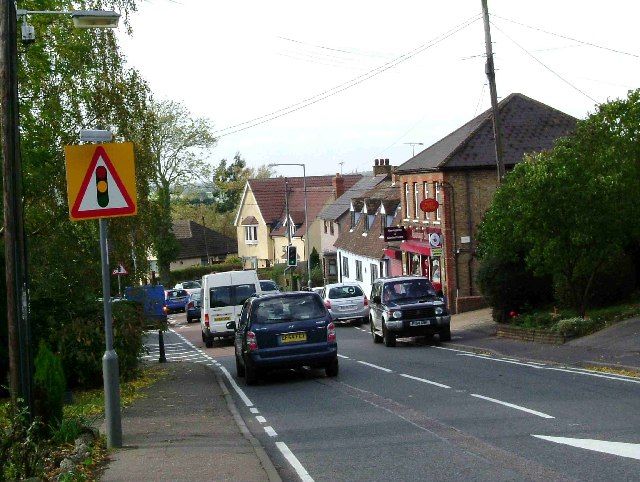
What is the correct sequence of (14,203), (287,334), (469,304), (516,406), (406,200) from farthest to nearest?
1. (406,200)
2. (469,304)
3. (287,334)
4. (516,406)
5. (14,203)

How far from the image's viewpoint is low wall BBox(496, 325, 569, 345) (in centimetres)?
2691

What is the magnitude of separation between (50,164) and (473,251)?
2799 cm

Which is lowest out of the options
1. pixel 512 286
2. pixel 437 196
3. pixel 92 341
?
pixel 92 341

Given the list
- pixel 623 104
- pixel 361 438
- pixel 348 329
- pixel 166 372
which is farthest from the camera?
pixel 348 329

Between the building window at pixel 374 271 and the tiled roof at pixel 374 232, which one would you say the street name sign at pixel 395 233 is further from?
the building window at pixel 374 271

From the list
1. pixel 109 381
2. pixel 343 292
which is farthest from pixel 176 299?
pixel 109 381

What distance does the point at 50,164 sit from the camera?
21016 millimetres

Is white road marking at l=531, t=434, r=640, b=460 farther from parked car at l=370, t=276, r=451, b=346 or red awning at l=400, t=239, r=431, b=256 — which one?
red awning at l=400, t=239, r=431, b=256

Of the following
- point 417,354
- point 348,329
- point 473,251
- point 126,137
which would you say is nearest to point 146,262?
point 126,137

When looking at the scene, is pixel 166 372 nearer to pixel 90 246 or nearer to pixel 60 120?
pixel 90 246

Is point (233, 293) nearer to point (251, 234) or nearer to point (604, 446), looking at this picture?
point (604, 446)

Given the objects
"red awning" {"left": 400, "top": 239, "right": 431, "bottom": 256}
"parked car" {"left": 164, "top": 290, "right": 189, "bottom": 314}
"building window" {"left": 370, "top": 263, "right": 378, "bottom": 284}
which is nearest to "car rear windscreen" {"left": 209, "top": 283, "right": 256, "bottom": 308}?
"red awning" {"left": 400, "top": 239, "right": 431, "bottom": 256}

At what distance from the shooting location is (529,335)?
94.5ft

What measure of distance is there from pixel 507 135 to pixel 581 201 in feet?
63.5
